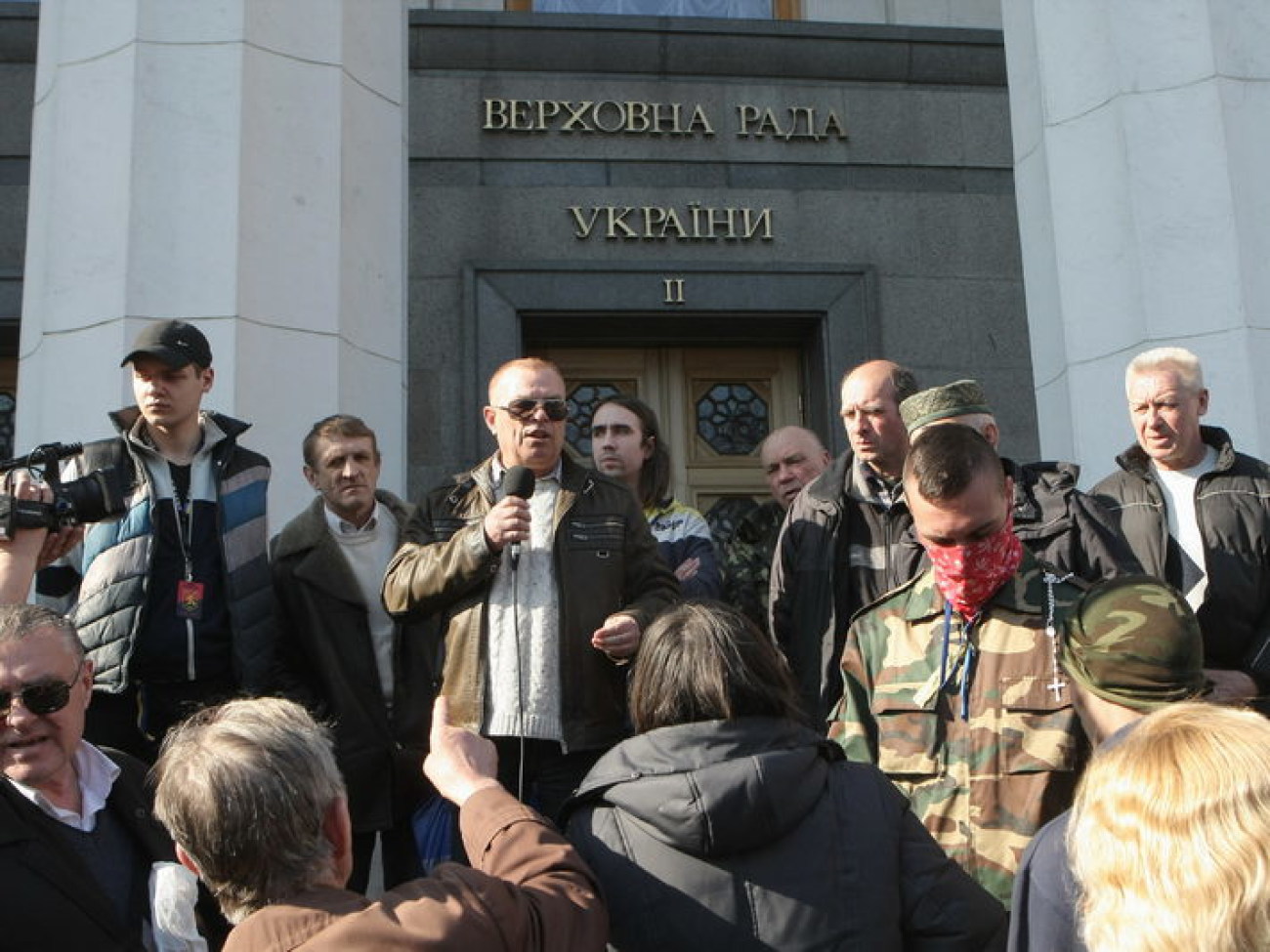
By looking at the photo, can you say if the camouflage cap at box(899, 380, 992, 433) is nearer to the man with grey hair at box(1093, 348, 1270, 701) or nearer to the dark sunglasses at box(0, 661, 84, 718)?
the man with grey hair at box(1093, 348, 1270, 701)

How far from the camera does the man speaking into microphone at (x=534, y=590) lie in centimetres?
399

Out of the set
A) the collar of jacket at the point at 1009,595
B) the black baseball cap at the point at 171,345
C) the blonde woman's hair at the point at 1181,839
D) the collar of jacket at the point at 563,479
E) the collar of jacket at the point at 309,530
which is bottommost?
the blonde woman's hair at the point at 1181,839

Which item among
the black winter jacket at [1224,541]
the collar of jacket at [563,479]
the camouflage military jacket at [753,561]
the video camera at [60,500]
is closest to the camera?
the video camera at [60,500]

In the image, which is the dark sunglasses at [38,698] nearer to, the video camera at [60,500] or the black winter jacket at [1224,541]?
the video camera at [60,500]

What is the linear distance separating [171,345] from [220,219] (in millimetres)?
1409

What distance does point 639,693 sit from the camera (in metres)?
2.78

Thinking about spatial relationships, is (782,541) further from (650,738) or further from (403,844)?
(650,738)

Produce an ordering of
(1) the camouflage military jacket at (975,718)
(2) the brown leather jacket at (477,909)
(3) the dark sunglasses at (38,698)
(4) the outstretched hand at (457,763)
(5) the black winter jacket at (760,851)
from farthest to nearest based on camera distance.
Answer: (3) the dark sunglasses at (38,698) < (1) the camouflage military jacket at (975,718) < (4) the outstretched hand at (457,763) < (5) the black winter jacket at (760,851) < (2) the brown leather jacket at (477,909)

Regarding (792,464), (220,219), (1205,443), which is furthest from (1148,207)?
(220,219)

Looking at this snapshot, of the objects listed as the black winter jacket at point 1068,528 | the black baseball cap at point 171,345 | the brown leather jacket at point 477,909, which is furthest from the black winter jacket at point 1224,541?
the black baseball cap at point 171,345

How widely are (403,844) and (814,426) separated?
4.89m

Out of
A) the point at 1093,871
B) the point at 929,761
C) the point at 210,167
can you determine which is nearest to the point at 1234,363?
the point at 929,761

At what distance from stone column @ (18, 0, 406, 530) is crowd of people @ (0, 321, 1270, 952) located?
95 cm

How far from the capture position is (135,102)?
223 inches
